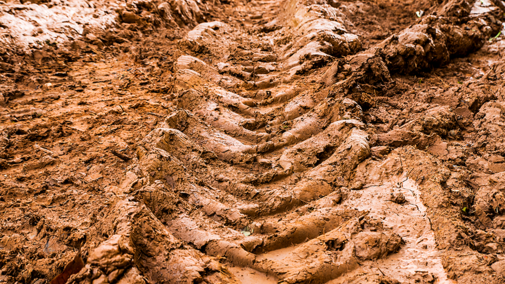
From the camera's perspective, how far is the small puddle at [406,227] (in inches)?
53.4

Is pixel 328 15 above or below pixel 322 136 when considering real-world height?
above

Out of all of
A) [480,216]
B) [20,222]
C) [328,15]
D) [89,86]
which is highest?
[328,15]

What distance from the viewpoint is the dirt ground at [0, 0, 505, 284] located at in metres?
1.40

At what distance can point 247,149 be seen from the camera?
2311mm

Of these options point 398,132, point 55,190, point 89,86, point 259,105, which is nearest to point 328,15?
point 259,105

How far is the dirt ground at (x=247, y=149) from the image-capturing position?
1.40m

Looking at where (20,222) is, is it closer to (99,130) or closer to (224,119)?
(99,130)

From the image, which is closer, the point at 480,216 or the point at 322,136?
the point at 480,216

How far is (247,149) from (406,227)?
1.22 meters

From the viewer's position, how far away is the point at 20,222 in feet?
5.38

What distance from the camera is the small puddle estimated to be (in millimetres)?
1357

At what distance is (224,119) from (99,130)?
1027mm

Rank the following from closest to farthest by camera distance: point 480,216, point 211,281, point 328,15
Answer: point 211,281
point 480,216
point 328,15

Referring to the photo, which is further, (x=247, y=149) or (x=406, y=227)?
(x=247, y=149)
